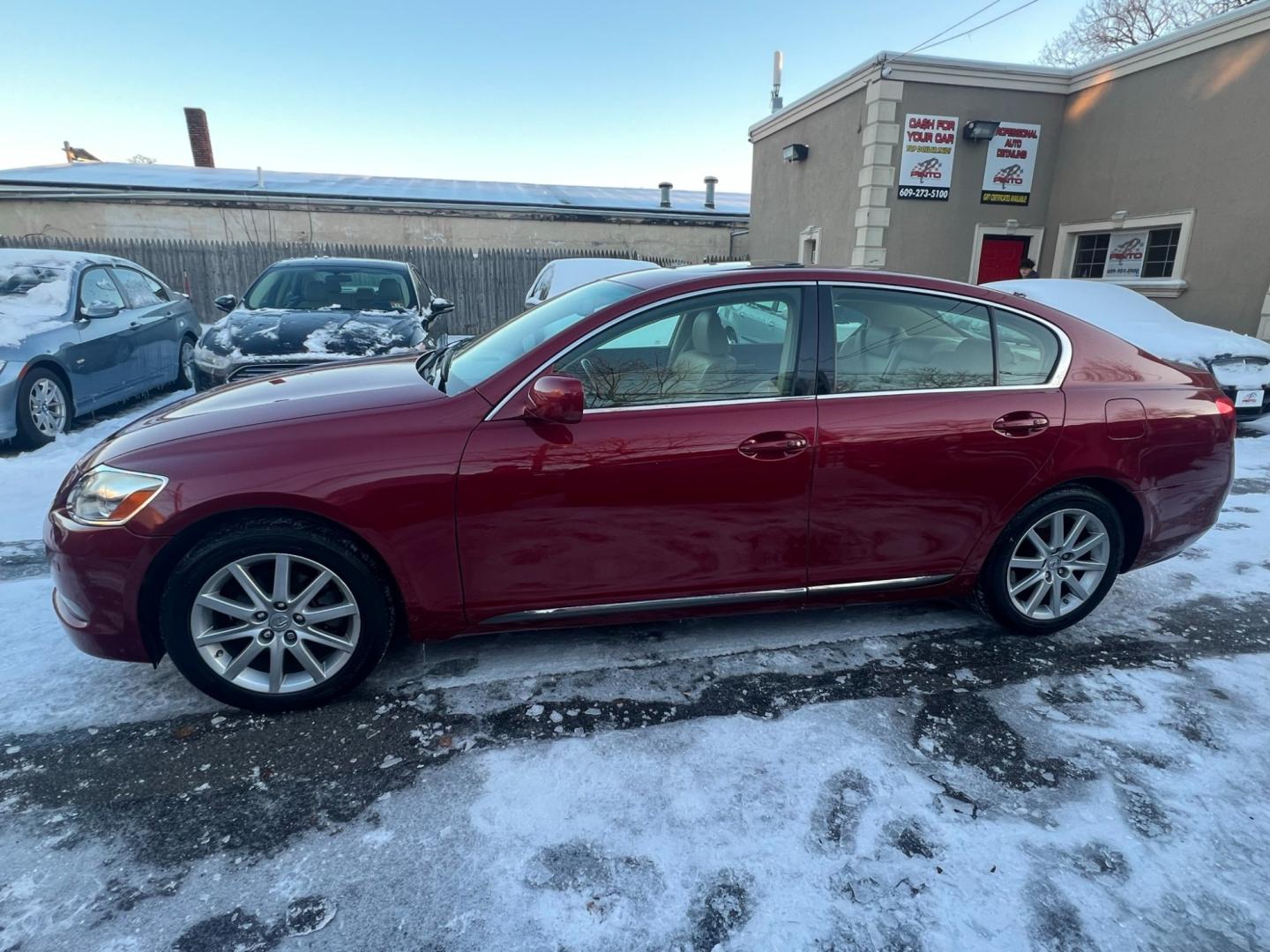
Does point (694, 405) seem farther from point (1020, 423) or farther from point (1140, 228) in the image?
point (1140, 228)

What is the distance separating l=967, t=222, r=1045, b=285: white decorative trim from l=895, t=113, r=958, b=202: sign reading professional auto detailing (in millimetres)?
905

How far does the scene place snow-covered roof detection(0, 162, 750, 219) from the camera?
17.0 metres

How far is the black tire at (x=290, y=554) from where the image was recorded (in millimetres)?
2383

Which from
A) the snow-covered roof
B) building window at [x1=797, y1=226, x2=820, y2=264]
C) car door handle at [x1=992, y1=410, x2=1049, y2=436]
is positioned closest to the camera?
car door handle at [x1=992, y1=410, x2=1049, y2=436]

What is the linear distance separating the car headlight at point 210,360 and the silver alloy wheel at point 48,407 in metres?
1.34

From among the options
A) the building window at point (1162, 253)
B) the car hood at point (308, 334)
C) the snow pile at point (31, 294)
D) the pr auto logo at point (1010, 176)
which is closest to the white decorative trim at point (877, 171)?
the pr auto logo at point (1010, 176)

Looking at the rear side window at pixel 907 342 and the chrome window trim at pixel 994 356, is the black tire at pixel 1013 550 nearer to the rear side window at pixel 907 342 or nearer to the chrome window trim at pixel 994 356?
the chrome window trim at pixel 994 356

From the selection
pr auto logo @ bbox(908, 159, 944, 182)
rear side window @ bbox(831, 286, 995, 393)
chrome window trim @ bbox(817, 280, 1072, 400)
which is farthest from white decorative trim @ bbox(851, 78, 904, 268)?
rear side window @ bbox(831, 286, 995, 393)

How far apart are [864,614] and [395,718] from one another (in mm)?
2178

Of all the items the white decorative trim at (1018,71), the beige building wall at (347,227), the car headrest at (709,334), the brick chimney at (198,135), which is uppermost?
the brick chimney at (198,135)

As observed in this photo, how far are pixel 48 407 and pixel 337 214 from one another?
12778 mm

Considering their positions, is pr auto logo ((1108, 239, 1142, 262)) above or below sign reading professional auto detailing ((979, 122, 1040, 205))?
below

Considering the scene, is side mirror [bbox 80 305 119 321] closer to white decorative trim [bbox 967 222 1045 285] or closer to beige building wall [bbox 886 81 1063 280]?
beige building wall [bbox 886 81 1063 280]

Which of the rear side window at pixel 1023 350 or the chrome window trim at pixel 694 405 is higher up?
the rear side window at pixel 1023 350
